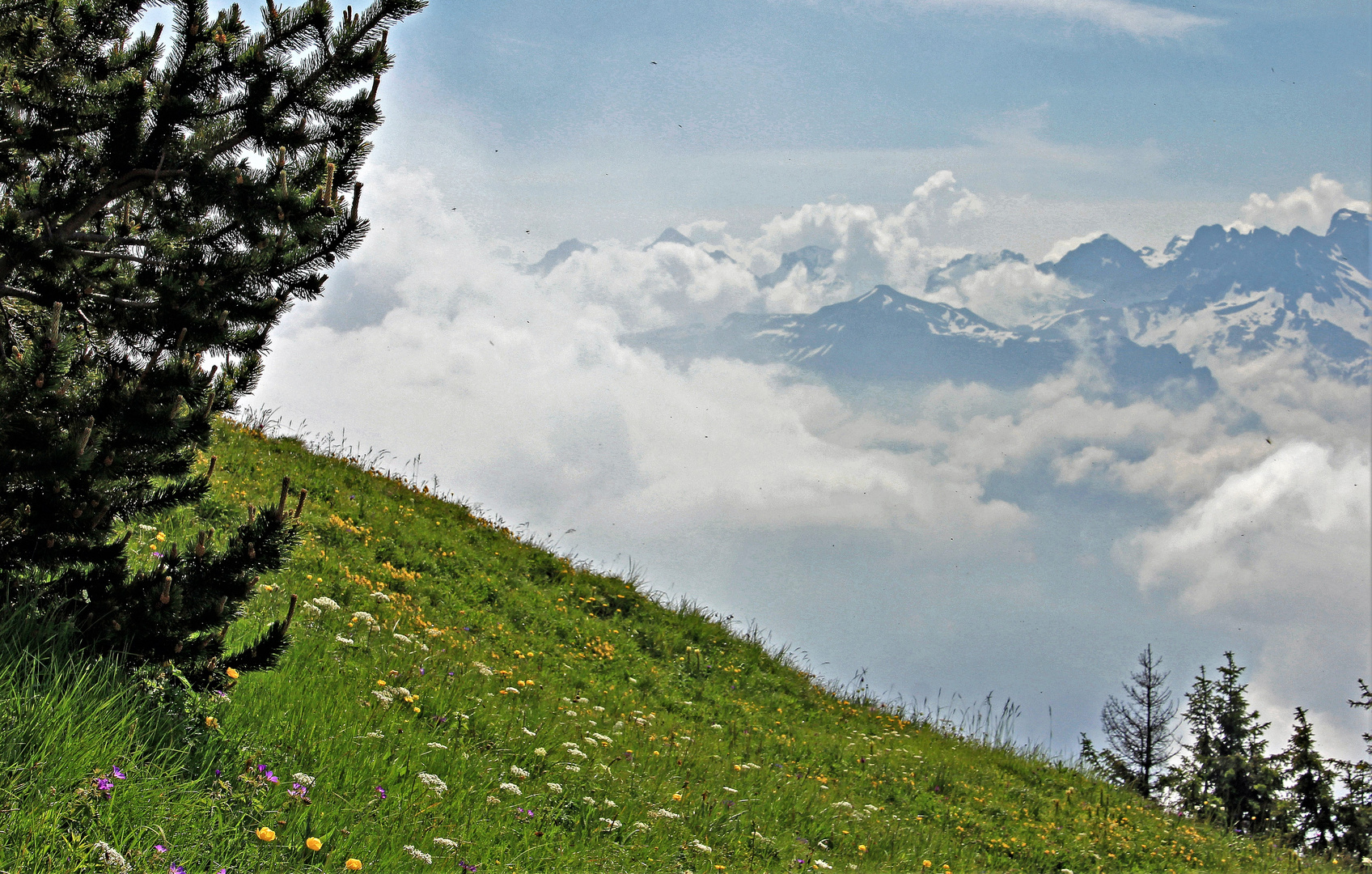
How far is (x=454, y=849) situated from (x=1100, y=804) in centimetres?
1112

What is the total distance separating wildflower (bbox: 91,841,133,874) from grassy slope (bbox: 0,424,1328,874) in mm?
42

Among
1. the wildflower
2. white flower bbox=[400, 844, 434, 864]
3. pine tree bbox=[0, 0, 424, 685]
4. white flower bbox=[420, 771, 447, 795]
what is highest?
pine tree bbox=[0, 0, 424, 685]

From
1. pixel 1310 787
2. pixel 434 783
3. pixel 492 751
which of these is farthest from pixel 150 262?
pixel 1310 787

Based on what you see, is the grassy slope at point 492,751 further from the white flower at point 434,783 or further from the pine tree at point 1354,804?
the pine tree at point 1354,804

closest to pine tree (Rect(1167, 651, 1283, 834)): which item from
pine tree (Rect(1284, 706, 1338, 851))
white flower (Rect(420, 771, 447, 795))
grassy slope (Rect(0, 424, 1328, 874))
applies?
pine tree (Rect(1284, 706, 1338, 851))

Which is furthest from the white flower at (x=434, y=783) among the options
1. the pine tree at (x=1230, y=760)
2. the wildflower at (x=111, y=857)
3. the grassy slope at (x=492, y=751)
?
the pine tree at (x=1230, y=760)

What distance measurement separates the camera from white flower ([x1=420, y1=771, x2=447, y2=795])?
5.04m

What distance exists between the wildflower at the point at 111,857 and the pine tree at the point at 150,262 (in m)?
1.53

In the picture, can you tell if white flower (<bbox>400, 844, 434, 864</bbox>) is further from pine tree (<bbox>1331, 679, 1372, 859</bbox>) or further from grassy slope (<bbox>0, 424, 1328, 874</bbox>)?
pine tree (<bbox>1331, 679, 1372, 859</bbox>)

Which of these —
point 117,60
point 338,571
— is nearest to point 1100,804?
point 338,571

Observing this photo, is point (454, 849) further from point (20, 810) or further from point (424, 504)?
point (424, 504)

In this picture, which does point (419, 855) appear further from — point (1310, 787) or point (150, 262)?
point (1310, 787)

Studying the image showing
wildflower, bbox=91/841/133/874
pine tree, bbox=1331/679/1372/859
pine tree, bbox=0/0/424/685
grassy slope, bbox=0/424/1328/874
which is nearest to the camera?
wildflower, bbox=91/841/133/874

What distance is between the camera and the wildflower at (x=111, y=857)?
3.35 m
